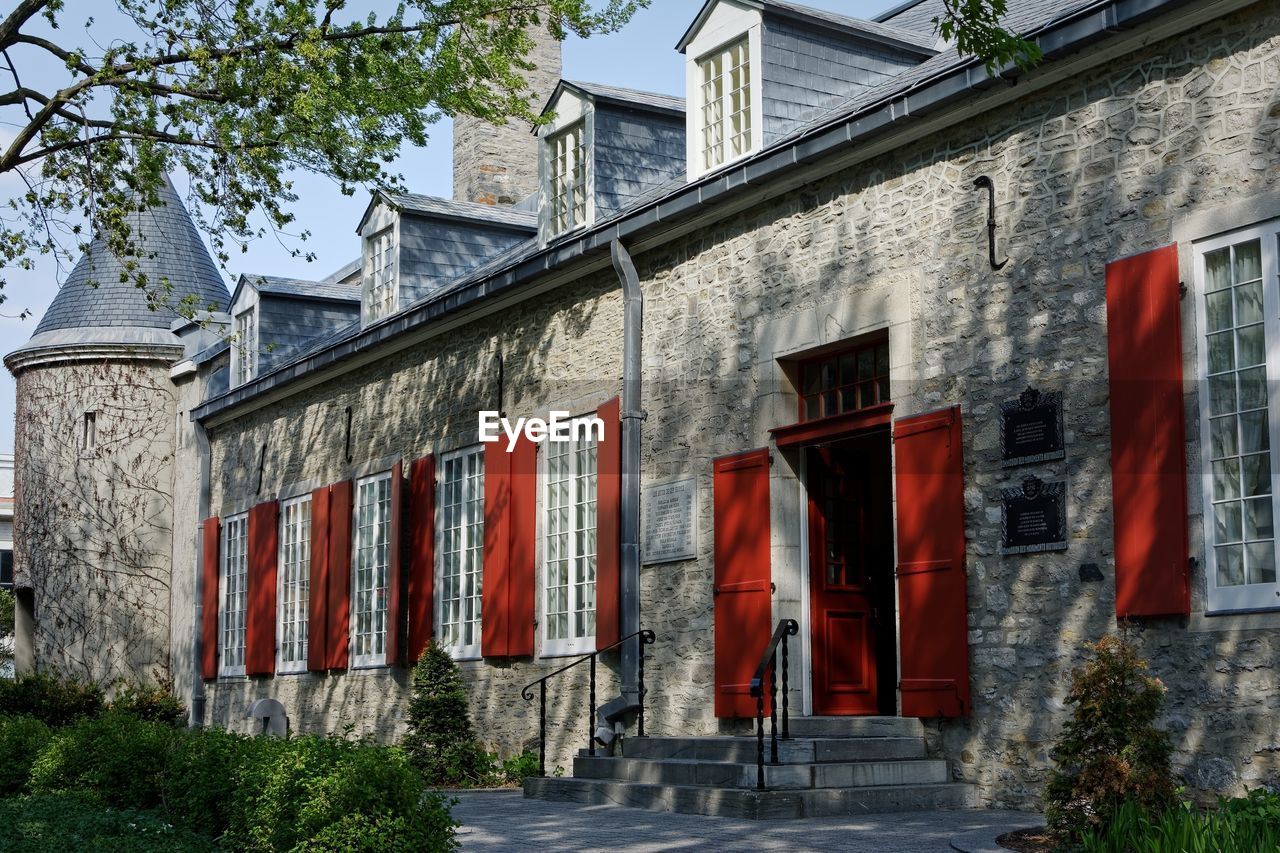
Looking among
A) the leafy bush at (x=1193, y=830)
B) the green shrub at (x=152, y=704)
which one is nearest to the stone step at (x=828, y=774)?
the leafy bush at (x=1193, y=830)

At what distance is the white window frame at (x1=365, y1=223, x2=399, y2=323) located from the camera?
1775 cm

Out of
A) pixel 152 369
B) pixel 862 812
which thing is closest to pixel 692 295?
pixel 862 812

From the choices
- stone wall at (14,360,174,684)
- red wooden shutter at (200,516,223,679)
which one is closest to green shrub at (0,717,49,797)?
red wooden shutter at (200,516,223,679)

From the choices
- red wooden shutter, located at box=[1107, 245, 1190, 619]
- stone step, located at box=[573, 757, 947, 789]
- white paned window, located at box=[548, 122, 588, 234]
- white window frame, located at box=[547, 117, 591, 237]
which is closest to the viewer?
red wooden shutter, located at box=[1107, 245, 1190, 619]

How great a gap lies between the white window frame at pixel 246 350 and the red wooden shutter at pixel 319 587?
3.27 m

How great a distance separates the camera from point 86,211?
12984 millimetres

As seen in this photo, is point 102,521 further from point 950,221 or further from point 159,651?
point 950,221

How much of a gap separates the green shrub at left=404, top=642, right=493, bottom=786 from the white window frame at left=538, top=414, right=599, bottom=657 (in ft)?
3.86

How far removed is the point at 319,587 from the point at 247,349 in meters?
4.44

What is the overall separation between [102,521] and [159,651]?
6.66 ft

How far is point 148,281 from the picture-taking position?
2266 cm

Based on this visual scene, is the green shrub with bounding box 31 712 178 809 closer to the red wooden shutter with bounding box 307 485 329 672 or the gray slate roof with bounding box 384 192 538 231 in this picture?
the red wooden shutter with bounding box 307 485 329 672

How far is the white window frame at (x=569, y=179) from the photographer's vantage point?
14602 mm

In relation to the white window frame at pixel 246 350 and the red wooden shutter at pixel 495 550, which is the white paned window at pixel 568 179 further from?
the white window frame at pixel 246 350
